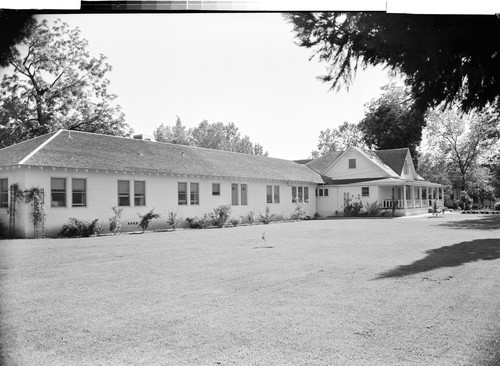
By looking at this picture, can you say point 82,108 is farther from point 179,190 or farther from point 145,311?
point 179,190

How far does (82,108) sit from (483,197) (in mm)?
4134

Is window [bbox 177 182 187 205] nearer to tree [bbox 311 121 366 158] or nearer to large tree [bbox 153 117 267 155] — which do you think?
Answer: large tree [bbox 153 117 267 155]

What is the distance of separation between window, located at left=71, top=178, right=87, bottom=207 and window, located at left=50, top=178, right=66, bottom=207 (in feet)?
0.80

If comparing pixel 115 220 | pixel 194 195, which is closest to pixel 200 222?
pixel 194 195

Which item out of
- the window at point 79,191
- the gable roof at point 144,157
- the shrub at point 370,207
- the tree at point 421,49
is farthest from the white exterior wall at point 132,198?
the tree at point 421,49

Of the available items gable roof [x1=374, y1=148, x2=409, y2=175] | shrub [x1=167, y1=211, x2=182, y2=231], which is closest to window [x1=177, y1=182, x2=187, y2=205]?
shrub [x1=167, y1=211, x2=182, y2=231]

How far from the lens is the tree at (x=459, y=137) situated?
303 centimetres

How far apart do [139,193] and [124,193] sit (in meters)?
0.93

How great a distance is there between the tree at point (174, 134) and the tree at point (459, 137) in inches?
79.2

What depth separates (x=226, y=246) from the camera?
262 inches

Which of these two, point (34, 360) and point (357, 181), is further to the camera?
point (357, 181)

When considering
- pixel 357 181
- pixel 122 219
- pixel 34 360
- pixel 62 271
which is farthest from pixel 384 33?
pixel 122 219

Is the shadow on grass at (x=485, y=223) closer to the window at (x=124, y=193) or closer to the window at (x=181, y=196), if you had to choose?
the window at (x=124, y=193)

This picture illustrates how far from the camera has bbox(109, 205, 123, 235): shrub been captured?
10302 mm
